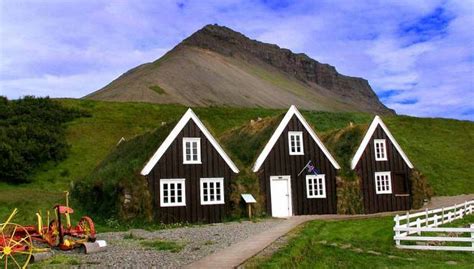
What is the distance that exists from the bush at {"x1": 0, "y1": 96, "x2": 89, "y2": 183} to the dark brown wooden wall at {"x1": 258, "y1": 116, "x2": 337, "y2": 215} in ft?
81.4

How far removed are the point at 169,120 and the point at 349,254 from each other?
30433mm

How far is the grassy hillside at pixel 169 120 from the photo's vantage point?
37.5 meters

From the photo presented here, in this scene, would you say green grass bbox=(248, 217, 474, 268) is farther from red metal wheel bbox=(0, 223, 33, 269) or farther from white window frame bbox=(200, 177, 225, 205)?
white window frame bbox=(200, 177, 225, 205)

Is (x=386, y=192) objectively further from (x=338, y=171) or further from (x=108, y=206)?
(x=108, y=206)

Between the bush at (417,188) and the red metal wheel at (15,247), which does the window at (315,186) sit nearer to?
the bush at (417,188)

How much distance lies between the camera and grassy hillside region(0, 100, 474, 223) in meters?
37.5

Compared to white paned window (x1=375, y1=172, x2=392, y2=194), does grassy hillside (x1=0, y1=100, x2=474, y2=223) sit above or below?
above

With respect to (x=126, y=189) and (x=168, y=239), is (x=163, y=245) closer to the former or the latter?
(x=168, y=239)

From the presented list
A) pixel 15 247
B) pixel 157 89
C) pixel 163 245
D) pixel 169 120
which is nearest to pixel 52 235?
pixel 15 247

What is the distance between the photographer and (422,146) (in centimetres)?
6097

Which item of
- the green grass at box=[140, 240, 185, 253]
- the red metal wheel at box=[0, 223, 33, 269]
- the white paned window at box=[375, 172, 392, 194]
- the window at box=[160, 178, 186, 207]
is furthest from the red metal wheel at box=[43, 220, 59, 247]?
the white paned window at box=[375, 172, 392, 194]

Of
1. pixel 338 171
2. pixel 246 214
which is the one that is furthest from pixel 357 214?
pixel 246 214

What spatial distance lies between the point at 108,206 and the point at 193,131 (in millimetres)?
5669

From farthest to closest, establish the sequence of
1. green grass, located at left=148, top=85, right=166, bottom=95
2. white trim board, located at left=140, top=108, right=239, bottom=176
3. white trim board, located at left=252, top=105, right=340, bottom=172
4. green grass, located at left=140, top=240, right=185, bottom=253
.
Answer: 1. green grass, located at left=148, top=85, right=166, bottom=95
2. white trim board, located at left=252, top=105, right=340, bottom=172
3. white trim board, located at left=140, top=108, right=239, bottom=176
4. green grass, located at left=140, top=240, right=185, bottom=253
